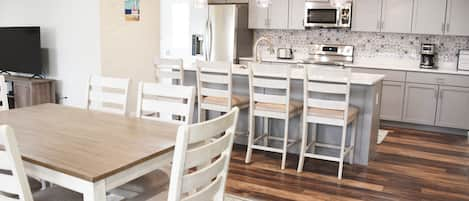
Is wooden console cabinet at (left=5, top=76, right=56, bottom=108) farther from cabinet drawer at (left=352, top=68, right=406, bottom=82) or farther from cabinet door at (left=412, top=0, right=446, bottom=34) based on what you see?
cabinet door at (left=412, top=0, right=446, bottom=34)

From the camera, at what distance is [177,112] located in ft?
9.05

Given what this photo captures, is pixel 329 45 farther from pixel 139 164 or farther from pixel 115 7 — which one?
pixel 139 164

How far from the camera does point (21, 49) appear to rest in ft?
17.2

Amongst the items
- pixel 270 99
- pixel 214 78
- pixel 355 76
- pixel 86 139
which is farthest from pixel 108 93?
pixel 355 76

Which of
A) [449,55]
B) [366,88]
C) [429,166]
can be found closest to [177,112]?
[366,88]

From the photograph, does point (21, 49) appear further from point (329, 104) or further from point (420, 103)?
point (420, 103)

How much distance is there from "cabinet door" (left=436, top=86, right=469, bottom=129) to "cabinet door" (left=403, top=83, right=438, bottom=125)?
9 cm

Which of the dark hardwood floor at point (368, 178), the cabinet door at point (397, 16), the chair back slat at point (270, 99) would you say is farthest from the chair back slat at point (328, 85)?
the cabinet door at point (397, 16)

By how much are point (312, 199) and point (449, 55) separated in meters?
3.86

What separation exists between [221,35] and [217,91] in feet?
8.37

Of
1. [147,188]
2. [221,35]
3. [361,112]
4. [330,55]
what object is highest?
[221,35]

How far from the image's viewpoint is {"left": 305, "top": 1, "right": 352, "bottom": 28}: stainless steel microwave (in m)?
6.26

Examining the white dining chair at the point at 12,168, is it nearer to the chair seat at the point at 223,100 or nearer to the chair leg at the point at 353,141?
the chair seat at the point at 223,100

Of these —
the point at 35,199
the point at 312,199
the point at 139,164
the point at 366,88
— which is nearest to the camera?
the point at 139,164
